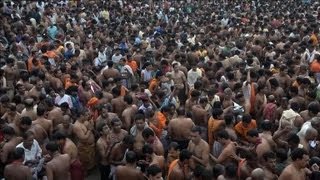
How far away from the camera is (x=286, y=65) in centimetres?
1007

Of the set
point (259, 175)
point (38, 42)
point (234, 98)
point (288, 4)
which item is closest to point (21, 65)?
point (38, 42)

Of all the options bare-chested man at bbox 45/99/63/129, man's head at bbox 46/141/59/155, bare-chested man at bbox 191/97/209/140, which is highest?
man's head at bbox 46/141/59/155

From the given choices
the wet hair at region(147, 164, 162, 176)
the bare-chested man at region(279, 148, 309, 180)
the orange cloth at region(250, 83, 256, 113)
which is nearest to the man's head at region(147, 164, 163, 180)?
the wet hair at region(147, 164, 162, 176)

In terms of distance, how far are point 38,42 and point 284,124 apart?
321 inches

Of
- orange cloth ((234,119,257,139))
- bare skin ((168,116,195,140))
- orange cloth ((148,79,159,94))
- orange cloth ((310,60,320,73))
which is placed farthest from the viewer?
orange cloth ((310,60,320,73))

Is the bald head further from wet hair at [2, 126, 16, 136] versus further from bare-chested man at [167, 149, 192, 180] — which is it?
wet hair at [2, 126, 16, 136]

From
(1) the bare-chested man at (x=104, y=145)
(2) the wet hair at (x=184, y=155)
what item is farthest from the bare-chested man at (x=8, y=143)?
(2) the wet hair at (x=184, y=155)

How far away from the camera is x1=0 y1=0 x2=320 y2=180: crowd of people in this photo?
6.36 metres

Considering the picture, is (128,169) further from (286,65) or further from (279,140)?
(286,65)

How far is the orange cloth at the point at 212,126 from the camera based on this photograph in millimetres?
7497

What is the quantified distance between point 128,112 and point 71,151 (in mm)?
1606

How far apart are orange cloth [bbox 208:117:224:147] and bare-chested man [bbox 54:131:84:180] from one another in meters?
2.01

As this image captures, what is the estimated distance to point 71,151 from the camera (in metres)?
6.80

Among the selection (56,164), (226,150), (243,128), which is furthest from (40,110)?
(243,128)
